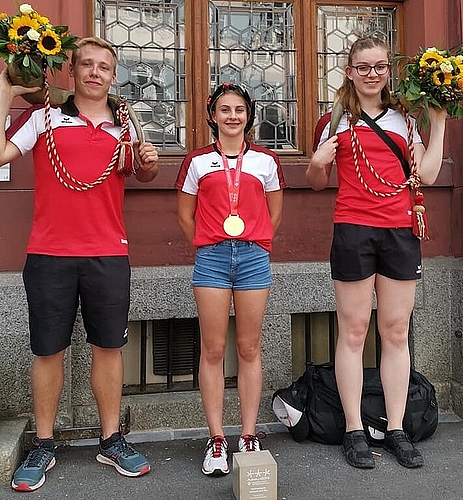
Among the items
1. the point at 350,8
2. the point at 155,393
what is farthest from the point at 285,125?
the point at 155,393

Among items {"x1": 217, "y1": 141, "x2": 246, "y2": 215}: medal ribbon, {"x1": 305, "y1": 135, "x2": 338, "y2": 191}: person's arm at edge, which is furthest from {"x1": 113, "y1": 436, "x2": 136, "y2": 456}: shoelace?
{"x1": 305, "y1": 135, "x2": 338, "y2": 191}: person's arm at edge

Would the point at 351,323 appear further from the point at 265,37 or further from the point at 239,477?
the point at 265,37

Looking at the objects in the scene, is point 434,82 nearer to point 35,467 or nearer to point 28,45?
point 28,45

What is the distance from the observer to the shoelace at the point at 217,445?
11.5 feet

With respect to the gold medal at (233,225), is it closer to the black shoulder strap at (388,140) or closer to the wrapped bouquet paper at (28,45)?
the black shoulder strap at (388,140)

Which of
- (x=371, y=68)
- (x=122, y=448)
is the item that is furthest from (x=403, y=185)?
(x=122, y=448)

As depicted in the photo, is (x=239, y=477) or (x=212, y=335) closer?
(x=239, y=477)

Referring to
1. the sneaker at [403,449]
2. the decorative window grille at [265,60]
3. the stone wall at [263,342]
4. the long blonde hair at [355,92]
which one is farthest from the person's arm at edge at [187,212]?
the sneaker at [403,449]

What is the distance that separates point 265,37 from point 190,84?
2.37 feet

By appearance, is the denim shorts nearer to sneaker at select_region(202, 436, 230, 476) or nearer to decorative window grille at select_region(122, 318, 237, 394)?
sneaker at select_region(202, 436, 230, 476)

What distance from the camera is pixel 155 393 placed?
458 centimetres

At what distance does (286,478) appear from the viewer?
11.5 feet

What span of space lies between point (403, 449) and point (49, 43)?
300 centimetres

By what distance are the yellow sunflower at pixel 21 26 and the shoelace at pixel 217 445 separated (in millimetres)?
2415
